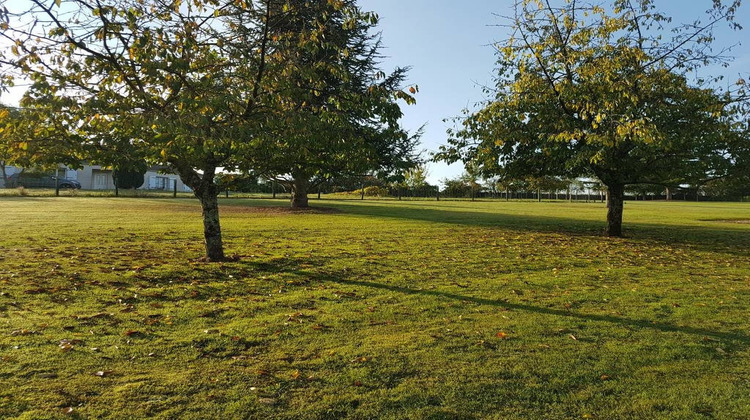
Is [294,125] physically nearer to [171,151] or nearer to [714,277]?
[171,151]

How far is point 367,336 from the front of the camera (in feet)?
16.5

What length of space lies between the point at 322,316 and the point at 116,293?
318 centimetres

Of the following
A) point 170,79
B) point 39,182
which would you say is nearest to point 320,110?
point 170,79

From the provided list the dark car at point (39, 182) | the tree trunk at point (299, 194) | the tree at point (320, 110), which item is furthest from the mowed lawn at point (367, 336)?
the dark car at point (39, 182)

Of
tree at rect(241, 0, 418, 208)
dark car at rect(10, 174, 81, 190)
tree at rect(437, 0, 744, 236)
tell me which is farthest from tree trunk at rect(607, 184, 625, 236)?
dark car at rect(10, 174, 81, 190)

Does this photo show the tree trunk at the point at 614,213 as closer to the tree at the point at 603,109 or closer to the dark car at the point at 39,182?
the tree at the point at 603,109

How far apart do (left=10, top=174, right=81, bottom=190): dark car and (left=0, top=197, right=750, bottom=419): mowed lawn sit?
46498mm

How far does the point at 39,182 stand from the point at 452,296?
59.9 meters

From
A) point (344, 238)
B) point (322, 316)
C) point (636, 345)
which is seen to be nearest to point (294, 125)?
point (322, 316)

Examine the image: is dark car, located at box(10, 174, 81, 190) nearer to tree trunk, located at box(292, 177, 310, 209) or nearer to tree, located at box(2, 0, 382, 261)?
tree trunk, located at box(292, 177, 310, 209)

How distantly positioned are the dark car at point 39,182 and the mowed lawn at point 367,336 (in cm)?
4650

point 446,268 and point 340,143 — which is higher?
point 340,143

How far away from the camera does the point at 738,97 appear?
1163 centimetres

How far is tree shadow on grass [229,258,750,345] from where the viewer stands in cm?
536
